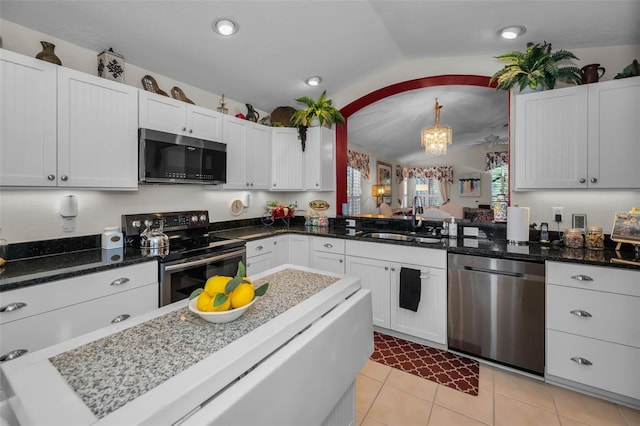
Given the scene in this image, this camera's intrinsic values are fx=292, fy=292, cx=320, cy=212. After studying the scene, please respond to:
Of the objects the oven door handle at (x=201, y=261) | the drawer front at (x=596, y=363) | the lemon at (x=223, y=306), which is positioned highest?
the lemon at (x=223, y=306)

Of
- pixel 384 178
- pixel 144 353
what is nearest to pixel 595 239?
pixel 144 353

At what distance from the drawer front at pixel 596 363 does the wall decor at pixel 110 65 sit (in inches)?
153

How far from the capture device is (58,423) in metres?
0.54

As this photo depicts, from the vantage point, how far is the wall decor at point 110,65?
234cm

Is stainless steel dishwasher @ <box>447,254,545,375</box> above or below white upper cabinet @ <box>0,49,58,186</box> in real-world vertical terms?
below

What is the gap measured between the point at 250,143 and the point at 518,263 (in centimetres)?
293

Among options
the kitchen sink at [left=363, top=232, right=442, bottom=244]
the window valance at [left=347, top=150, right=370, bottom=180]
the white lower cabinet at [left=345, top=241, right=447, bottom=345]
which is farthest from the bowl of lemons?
the window valance at [left=347, top=150, right=370, bottom=180]

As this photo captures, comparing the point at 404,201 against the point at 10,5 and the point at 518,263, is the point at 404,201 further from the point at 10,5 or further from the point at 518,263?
the point at 10,5

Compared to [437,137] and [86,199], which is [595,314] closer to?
[437,137]

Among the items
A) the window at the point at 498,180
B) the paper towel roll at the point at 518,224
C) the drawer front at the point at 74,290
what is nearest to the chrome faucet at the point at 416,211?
the paper towel roll at the point at 518,224

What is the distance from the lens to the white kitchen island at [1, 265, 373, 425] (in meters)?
0.60

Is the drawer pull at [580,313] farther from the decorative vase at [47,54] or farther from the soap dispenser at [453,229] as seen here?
the decorative vase at [47,54]

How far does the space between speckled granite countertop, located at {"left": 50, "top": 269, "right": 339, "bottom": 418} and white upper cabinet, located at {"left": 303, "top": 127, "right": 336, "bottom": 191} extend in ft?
8.95

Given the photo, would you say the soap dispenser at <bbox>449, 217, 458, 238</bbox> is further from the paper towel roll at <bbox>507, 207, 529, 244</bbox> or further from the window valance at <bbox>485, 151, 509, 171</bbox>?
the window valance at <bbox>485, 151, 509, 171</bbox>
